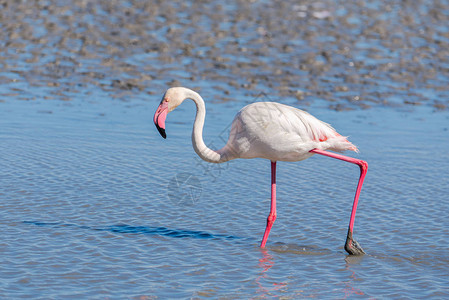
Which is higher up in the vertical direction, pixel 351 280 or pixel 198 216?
pixel 351 280

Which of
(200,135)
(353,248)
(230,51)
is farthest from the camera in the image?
(230,51)

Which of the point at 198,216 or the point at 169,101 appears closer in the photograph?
the point at 169,101

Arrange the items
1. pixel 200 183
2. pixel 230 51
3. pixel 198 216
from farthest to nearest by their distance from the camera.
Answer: pixel 230 51 < pixel 200 183 < pixel 198 216

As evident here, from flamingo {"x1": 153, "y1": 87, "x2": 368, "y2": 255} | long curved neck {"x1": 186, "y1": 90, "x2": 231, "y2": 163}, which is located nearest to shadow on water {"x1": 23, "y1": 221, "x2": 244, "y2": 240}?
flamingo {"x1": 153, "y1": 87, "x2": 368, "y2": 255}

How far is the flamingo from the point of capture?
718 centimetres

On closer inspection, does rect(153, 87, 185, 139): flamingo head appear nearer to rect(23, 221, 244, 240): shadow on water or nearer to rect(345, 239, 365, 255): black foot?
rect(23, 221, 244, 240): shadow on water

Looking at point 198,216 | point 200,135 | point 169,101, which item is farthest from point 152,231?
point 169,101

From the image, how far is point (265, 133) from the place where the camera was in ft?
23.5

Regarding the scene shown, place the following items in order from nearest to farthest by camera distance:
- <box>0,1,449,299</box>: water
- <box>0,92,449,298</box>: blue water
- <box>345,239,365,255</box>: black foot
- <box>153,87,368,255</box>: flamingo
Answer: <box>0,92,449,298</box>: blue water < <box>0,1,449,299</box>: water < <box>345,239,365,255</box>: black foot < <box>153,87,368,255</box>: flamingo

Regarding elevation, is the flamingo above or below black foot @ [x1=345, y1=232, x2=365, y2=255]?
above

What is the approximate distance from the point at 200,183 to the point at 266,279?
9.94 ft

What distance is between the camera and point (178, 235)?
293 inches

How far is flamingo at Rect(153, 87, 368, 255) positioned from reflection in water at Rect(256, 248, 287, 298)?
0.32 metres

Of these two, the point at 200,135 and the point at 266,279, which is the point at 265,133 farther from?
the point at 266,279
